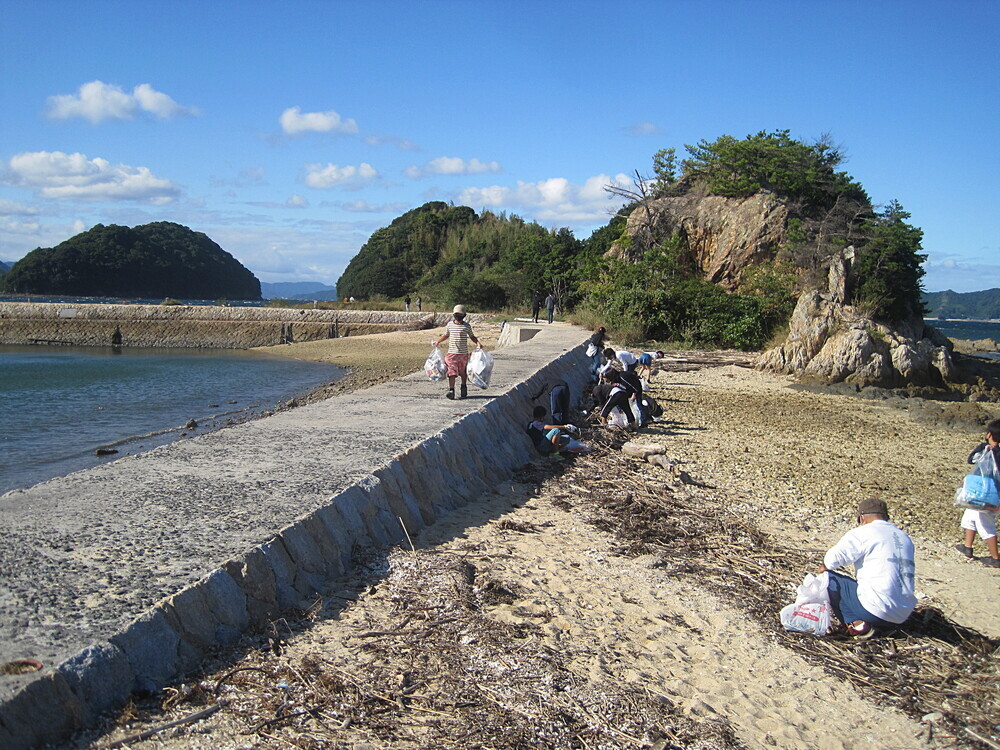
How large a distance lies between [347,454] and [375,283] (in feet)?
163

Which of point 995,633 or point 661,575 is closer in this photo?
point 995,633

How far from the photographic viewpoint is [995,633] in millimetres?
4422

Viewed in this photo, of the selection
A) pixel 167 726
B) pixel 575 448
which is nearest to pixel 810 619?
pixel 167 726

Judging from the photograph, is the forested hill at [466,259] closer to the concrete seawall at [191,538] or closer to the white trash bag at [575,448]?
the white trash bag at [575,448]

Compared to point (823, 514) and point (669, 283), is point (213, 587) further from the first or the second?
point (669, 283)

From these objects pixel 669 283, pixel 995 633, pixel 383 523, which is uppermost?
pixel 669 283

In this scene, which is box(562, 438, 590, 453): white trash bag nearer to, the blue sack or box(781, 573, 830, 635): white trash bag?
the blue sack

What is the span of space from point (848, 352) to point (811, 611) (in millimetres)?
13653

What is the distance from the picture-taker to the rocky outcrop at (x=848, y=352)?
16.2 m

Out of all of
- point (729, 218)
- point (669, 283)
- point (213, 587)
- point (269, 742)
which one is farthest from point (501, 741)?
point (729, 218)

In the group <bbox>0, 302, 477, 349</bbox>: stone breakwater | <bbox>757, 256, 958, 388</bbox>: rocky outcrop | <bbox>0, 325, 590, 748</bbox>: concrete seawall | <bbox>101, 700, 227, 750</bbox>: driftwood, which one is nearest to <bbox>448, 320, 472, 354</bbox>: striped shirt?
<bbox>0, 325, 590, 748</bbox>: concrete seawall

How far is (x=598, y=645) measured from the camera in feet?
12.4

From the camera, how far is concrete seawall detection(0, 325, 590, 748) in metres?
2.73

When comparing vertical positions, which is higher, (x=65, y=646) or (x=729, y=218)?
(x=729, y=218)
